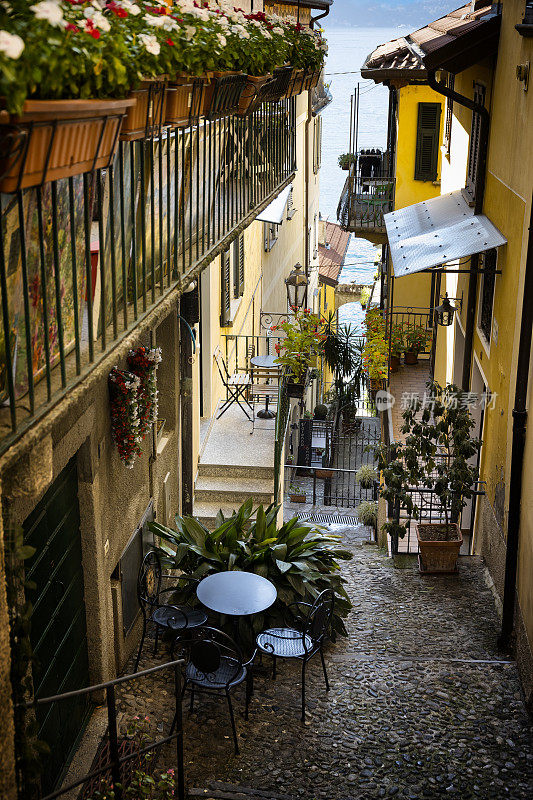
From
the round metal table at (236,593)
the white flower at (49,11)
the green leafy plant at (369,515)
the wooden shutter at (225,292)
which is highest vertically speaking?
the white flower at (49,11)

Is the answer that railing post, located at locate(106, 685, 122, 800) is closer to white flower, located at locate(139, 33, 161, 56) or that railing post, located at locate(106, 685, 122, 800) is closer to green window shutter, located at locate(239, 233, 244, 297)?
white flower, located at locate(139, 33, 161, 56)

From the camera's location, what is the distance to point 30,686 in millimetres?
4219

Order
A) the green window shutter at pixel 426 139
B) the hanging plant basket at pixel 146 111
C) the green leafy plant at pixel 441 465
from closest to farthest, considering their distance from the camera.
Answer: the hanging plant basket at pixel 146 111, the green leafy plant at pixel 441 465, the green window shutter at pixel 426 139

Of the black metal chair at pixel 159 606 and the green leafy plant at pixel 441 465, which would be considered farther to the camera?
the green leafy plant at pixel 441 465

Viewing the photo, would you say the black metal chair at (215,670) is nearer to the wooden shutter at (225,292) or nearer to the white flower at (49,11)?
the white flower at (49,11)

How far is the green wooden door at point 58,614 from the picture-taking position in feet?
17.6

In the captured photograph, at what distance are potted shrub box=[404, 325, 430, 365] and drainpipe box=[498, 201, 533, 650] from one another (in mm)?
9900

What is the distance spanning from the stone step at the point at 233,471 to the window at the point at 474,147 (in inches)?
182

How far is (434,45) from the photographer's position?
32.4ft

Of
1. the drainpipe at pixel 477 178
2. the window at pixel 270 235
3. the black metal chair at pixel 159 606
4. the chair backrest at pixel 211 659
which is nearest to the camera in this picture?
the chair backrest at pixel 211 659

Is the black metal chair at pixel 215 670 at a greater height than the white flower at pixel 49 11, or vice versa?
the white flower at pixel 49 11

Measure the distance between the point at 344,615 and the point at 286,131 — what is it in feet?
22.9

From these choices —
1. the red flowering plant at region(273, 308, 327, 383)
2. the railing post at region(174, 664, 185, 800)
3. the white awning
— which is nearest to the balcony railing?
the railing post at region(174, 664, 185, 800)

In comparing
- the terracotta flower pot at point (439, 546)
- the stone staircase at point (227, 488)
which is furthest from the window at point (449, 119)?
the terracotta flower pot at point (439, 546)
